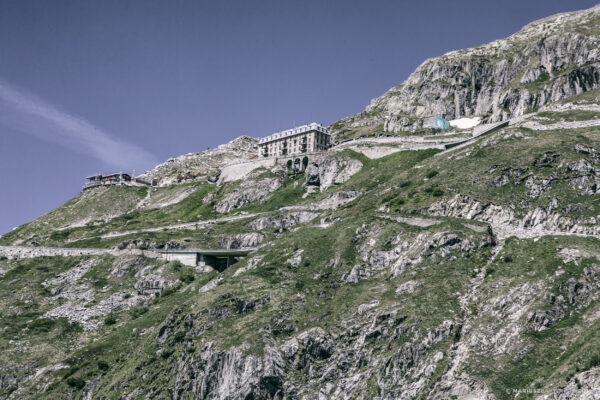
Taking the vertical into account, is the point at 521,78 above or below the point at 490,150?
above

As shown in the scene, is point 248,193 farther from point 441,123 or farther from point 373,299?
point 373,299

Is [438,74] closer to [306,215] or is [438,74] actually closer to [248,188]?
[248,188]

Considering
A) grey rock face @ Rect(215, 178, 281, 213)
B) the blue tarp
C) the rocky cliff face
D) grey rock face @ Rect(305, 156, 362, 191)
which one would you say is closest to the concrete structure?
grey rock face @ Rect(305, 156, 362, 191)

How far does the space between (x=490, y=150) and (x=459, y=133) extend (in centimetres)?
4868

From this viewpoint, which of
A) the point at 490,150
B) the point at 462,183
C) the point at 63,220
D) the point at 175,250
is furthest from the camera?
the point at 63,220

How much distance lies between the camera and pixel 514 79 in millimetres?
175750

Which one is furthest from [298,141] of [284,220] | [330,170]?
[284,220]

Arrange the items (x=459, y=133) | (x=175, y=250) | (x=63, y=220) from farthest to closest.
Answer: (x=63, y=220)
(x=459, y=133)
(x=175, y=250)

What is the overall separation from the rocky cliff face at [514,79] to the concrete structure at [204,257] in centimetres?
9308

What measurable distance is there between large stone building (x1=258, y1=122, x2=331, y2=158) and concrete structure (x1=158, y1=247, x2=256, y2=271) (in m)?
70.3

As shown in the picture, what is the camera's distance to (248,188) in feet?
534

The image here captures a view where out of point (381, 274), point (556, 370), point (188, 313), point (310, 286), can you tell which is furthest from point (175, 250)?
point (556, 370)

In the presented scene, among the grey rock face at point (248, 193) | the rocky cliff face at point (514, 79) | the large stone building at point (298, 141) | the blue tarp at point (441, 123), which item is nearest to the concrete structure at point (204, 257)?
the grey rock face at point (248, 193)

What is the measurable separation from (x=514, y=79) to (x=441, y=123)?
30226 millimetres
